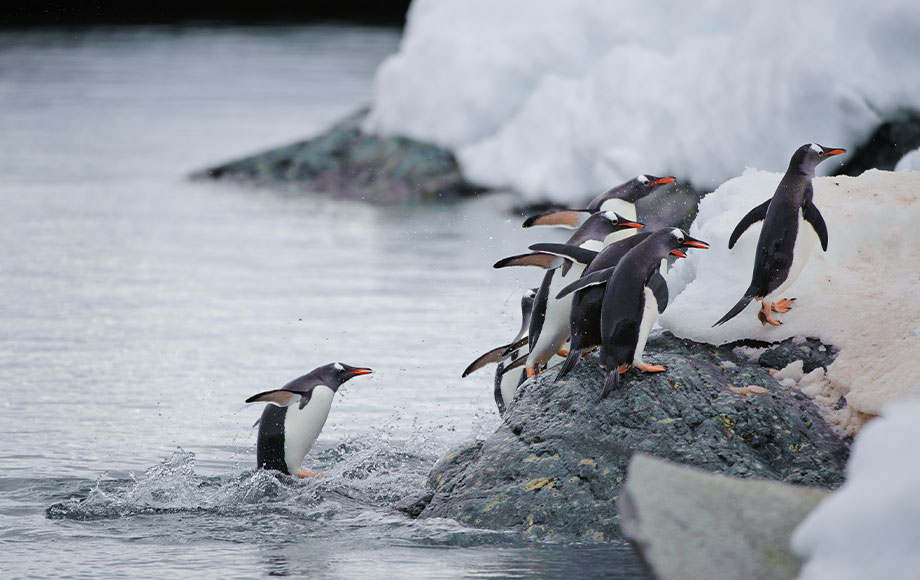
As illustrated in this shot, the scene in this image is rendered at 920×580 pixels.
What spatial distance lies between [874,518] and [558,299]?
2848mm

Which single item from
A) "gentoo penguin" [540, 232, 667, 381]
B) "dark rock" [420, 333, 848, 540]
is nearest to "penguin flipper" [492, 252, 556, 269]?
"gentoo penguin" [540, 232, 667, 381]

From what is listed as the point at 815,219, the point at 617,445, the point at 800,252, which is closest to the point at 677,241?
the point at 800,252

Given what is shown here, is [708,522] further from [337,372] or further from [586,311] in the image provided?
[337,372]

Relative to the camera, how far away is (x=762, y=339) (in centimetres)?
562

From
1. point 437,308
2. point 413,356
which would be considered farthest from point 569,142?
point 413,356

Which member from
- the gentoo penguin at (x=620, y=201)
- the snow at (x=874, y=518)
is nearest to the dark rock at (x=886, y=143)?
the gentoo penguin at (x=620, y=201)

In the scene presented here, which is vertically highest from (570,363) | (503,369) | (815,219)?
(815,219)

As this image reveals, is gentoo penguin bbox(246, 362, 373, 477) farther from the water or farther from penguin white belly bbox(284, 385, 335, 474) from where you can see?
the water

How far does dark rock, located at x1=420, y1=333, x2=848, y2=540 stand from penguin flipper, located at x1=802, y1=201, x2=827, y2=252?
2.00ft

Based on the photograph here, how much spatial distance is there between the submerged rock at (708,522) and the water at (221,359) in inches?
50.7

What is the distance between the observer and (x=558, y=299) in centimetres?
576

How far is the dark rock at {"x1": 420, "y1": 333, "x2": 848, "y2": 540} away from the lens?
5078 millimetres

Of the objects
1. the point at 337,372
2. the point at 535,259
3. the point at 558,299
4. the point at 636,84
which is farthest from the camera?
the point at 636,84

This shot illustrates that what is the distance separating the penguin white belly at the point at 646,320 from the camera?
5.31m
